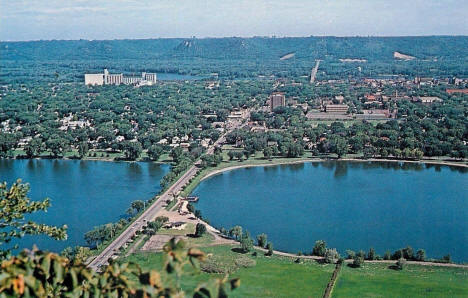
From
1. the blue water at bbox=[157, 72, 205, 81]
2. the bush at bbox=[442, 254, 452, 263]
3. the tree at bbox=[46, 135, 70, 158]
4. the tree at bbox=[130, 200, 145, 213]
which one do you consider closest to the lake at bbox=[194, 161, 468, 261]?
the bush at bbox=[442, 254, 452, 263]

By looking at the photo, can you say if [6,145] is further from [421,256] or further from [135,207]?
[421,256]

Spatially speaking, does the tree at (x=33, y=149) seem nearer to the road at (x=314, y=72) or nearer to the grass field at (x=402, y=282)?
the grass field at (x=402, y=282)

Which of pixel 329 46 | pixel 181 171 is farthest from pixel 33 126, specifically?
pixel 329 46

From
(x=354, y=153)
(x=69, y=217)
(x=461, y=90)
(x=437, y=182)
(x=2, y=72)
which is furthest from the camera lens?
(x=2, y=72)

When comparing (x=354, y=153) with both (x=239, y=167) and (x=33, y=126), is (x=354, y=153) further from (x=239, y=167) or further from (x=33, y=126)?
(x=33, y=126)

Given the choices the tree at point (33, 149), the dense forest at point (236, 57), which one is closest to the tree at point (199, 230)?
the tree at point (33, 149)

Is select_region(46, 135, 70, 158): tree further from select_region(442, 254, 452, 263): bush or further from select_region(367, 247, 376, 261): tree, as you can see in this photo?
select_region(442, 254, 452, 263): bush

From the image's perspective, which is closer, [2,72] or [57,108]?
[57,108]
